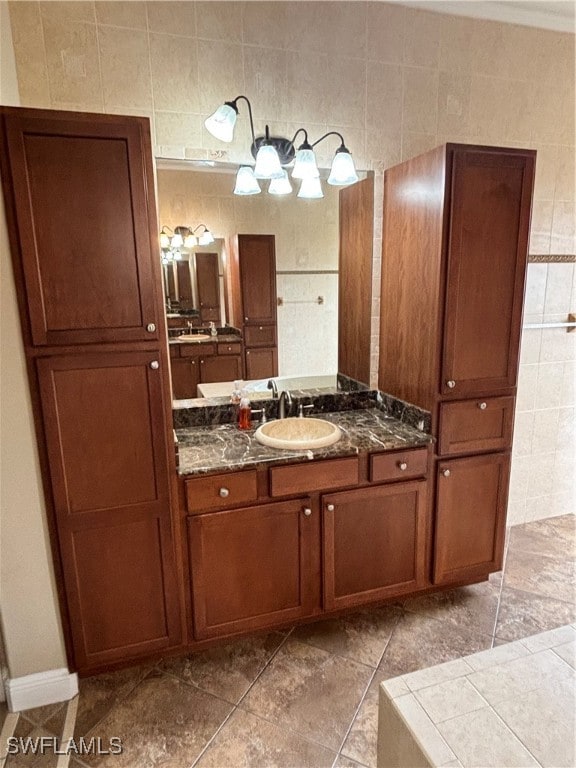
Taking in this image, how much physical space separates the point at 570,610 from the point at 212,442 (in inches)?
74.1

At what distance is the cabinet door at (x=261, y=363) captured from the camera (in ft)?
7.77

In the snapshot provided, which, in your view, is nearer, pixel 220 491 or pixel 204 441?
pixel 220 491

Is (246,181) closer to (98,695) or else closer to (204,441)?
(204,441)

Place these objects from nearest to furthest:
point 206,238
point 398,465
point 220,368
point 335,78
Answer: point 398,465, point 335,78, point 206,238, point 220,368

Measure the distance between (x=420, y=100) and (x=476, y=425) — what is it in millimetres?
1582

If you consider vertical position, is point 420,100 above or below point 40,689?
above

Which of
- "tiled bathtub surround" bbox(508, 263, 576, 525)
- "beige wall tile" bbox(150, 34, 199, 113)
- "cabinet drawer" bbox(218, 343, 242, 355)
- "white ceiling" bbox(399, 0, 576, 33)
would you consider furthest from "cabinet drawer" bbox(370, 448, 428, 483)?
"white ceiling" bbox(399, 0, 576, 33)

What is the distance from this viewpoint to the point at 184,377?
221 cm

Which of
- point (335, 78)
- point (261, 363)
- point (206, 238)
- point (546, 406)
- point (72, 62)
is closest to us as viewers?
point (72, 62)

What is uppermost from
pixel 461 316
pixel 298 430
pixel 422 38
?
pixel 422 38

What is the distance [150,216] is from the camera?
1485 mm

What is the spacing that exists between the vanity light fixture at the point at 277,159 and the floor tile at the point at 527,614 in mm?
2142

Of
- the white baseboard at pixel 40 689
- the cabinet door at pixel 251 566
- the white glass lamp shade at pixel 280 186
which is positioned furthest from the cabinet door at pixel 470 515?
the white baseboard at pixel 40 689

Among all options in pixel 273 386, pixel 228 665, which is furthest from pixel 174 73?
pixel 228 665
